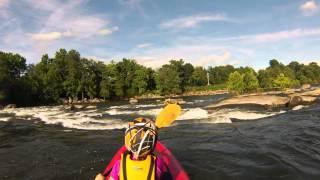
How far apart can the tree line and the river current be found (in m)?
48.4

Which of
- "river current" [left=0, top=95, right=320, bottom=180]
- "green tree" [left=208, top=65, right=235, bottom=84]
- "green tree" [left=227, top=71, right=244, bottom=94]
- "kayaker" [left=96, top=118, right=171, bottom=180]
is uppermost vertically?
"green tree" [left=208, top=65, right=235, bottom=84]

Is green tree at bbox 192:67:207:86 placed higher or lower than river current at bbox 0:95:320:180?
higher

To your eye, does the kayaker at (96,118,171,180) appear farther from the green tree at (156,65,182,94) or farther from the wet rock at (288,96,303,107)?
the green tree at (156,65,182,94)

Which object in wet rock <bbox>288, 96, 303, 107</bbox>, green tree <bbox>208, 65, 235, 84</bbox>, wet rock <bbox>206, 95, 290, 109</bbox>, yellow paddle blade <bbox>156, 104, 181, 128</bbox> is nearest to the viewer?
yellow paddle blade <bbox>156, 104, 181, 128</bbox>

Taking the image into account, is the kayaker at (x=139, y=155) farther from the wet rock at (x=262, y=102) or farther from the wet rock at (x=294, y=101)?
the wet rock at (x=294, y=101)

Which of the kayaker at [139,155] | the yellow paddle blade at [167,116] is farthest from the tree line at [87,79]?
the kayaker at [139,155]

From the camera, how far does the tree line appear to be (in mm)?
66312

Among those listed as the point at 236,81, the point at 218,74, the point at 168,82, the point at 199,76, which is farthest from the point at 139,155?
the point at 218,74

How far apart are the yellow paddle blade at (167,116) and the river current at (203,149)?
2459 mm

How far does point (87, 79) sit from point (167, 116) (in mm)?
73742

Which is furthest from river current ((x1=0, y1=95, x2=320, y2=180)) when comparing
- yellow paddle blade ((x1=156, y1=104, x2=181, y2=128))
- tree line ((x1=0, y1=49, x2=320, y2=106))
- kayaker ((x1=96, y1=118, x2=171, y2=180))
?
tree line ((x1=0, y1=49, x2=320, y2=106))

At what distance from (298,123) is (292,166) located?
737 centimetres

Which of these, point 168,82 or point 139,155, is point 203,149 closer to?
point 139,155

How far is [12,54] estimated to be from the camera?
8262cm
